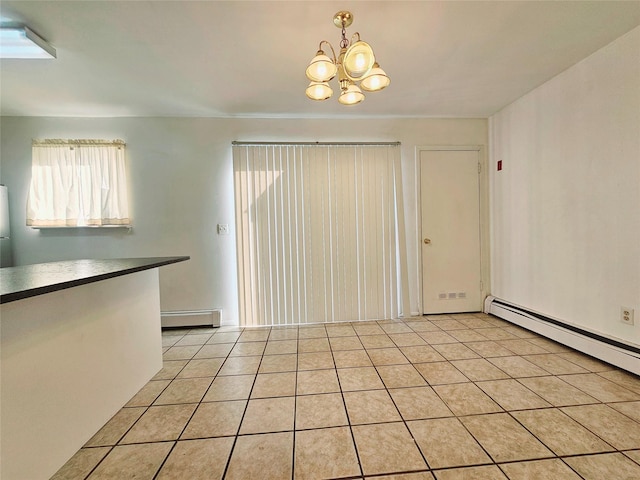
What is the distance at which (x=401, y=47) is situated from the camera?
203cm

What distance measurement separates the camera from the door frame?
11.1 feet

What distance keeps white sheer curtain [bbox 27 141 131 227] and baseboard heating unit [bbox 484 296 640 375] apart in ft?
15.5

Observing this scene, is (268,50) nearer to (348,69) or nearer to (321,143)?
(348,69)

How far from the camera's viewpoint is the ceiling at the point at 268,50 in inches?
65.5

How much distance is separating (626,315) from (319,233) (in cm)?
278

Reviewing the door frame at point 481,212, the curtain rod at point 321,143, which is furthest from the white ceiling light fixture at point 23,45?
the door frame at point 481,212

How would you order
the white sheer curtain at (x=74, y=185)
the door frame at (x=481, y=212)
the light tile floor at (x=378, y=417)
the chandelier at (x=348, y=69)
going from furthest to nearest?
the door frame at (x=481, y=212) → the white sheer curtain at (x=74, y=185) → the chandelier at (x=348, y=69) → the light tile floor at (x=378, y=417)

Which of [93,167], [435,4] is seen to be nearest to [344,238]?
[435,4]

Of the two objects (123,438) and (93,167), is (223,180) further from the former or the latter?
(123,438)

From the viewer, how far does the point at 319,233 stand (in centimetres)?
325

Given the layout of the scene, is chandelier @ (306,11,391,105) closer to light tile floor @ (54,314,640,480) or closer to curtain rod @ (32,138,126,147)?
light tile floor @ (54,314,640,480)

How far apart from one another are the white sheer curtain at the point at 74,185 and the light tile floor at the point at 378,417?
1.93 meters

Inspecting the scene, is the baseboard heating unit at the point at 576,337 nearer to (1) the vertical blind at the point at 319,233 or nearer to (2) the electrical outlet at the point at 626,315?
(2) the electrical outlet at the point at 626,315

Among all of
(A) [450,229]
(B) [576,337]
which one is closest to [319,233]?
(A) [450,229]
